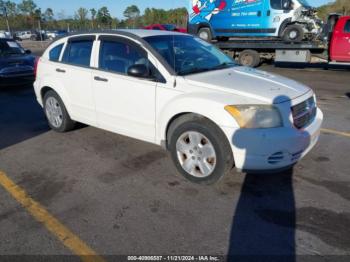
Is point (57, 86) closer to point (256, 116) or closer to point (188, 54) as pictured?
point (188, 54)

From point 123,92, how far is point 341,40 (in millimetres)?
11073

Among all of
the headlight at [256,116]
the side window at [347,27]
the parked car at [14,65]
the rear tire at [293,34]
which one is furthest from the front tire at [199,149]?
the rear tire at [293,34]

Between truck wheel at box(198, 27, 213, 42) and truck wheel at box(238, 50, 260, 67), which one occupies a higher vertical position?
truck wheel at box(198, 27, 213, 42)

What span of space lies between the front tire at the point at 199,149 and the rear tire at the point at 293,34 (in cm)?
1215

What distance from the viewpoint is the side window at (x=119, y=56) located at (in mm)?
4109

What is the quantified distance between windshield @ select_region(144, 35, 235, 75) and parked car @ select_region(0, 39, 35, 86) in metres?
7.05

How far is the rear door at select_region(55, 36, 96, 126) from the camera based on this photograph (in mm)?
4691

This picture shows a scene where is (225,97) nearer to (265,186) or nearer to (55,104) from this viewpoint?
(265,186)

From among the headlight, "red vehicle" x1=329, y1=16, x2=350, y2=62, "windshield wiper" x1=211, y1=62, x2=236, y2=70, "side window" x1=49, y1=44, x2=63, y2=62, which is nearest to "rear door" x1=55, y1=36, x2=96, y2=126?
"side window" x1=49, y1=44, x2=63, y2=62

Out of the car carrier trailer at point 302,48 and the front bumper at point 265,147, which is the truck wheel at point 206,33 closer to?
the car carrier trailer at point 302,48

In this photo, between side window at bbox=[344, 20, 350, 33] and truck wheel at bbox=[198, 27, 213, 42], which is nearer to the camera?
side window at bbox=[344, 20, 350, 33]

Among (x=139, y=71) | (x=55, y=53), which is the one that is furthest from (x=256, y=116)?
(x=55, y=53)

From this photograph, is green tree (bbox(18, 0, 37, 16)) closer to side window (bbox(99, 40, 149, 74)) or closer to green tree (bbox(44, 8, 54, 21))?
green tree (bbox(44, 8, 54, 21))

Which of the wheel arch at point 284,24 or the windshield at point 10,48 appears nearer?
the windshield at point 10,48
